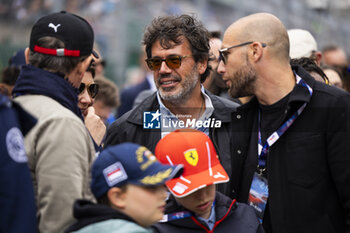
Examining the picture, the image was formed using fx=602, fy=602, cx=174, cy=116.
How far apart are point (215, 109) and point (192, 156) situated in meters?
1.16

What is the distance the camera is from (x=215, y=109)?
4.87 metres

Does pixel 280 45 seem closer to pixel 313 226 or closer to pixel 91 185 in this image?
pixel 313 226

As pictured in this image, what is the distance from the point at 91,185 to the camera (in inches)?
122

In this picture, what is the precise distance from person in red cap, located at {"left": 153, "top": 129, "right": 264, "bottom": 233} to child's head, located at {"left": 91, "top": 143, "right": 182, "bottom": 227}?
0.57m

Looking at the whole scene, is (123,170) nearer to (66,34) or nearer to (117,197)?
(117,197)

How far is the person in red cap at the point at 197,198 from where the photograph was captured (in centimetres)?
371

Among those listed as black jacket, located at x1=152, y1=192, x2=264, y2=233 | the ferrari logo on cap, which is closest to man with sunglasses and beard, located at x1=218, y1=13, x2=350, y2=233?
black jacket, located at x1=152, y1=192, x2=264, y2=233

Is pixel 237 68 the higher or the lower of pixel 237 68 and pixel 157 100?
the higher

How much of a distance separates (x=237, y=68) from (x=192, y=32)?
0.94 metres

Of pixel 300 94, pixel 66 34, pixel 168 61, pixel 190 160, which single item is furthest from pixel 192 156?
pixel 168 61

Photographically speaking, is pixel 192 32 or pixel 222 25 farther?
pixel 222 25

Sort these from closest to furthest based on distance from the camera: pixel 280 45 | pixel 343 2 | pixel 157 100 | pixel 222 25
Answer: pixel 280 45, pixel 157 100, pixel 222 25, pixel 343 2

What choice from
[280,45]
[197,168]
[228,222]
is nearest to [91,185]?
[197,168]

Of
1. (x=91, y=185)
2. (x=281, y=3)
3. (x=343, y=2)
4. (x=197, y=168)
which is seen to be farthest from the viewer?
(x=343, y=2)
